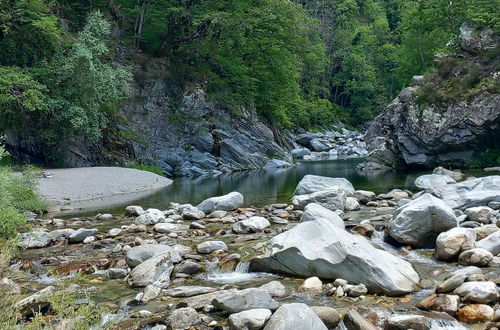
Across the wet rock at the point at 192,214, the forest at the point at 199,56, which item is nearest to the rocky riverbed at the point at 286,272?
the wet rock at the point at 192,214

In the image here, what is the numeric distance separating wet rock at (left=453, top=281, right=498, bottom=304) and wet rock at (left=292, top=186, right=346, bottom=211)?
7.90 metres

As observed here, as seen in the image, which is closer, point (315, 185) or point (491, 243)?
point (491, 243)

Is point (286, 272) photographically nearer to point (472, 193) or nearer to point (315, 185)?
point (472, 193)

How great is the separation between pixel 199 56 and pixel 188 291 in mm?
36999

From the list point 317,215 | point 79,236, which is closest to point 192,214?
point 79,236

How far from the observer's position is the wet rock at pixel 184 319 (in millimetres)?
6051

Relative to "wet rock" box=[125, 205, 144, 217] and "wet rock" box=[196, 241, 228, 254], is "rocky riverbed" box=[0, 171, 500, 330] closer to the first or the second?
"wet rock" box=[196, 241, 228, 254]

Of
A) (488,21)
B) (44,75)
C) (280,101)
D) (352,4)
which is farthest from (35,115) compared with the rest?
(352,4)

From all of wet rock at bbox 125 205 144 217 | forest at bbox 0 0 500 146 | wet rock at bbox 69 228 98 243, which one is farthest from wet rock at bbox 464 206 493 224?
forest at bbox 0 0 500 146

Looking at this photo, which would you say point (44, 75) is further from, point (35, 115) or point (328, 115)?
point (328, 115)

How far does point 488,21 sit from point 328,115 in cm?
4171

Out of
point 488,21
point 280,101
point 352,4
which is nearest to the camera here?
point 488,21

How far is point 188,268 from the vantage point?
341 inches

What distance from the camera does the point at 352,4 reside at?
8688cm
